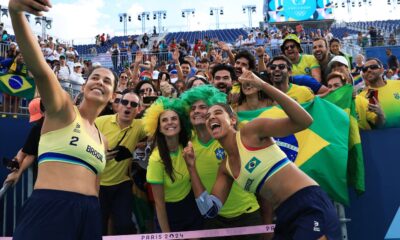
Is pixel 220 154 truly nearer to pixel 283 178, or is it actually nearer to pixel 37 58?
pixel 283 178

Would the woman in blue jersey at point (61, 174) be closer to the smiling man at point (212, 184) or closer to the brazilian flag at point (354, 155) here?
the smiling man at point (212, 184)

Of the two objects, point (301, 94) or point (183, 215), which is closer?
point (183, 215)

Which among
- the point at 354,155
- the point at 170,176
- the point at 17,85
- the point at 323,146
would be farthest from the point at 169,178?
the point at 17,85

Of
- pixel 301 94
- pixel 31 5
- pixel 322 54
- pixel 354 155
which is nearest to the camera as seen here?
pixel 31 5

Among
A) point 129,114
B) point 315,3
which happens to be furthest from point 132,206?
point 315,3

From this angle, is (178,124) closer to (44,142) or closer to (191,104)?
(191,104)

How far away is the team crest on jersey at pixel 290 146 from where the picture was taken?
177 inches

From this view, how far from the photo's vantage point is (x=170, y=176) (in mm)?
4031

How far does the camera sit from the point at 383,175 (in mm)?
4660

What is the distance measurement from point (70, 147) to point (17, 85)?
244 inches

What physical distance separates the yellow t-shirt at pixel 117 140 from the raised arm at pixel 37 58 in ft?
5.68

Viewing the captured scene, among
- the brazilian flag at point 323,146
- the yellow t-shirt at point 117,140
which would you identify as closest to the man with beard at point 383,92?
the brazilian flag at point 323,146

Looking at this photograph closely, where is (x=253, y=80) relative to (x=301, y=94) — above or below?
above

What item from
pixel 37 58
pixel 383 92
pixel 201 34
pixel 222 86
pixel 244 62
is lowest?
pixel 383 92
